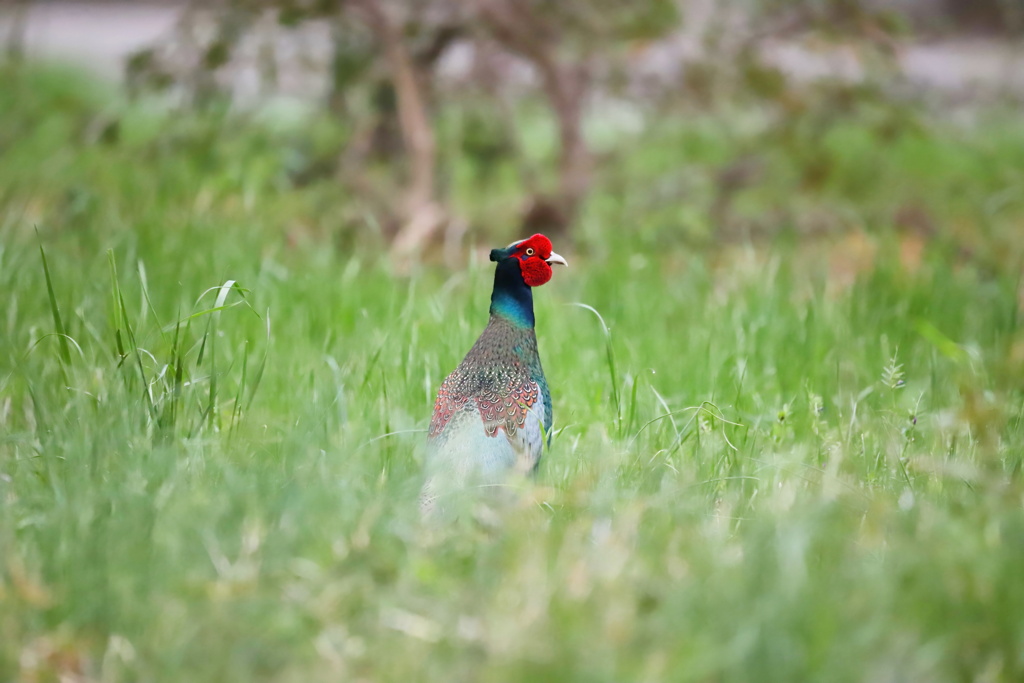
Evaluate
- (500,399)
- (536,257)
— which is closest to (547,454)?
(500,399)

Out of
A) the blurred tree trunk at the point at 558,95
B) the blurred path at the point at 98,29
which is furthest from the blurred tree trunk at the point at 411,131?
the blurred path at the point at 98,29

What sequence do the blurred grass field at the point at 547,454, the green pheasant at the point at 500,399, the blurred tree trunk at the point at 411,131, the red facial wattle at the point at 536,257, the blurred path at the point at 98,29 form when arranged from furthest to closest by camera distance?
the blurred path at the point at 98,29 < the blurred tree trunk at the point at 411,131 < the red facial wattle at the point at 536,257 < the green pheasant at the point at 500,399 < the blurred grass field at the point at 547,454

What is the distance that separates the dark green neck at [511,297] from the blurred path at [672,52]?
3.43 metres

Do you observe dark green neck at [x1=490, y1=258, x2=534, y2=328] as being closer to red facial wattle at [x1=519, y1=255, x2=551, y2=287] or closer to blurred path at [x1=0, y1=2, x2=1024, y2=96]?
red facial wattle at [x1=519, y1=255, x2=551, y2=287]

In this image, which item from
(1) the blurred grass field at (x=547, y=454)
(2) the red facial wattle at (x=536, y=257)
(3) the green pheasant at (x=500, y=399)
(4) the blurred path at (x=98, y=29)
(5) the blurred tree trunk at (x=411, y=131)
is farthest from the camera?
(4) the blurred path at (x=98, y=29)

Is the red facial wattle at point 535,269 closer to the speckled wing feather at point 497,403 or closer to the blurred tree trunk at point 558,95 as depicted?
the speckled wing feather at point 497,403

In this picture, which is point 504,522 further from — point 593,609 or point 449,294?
point 449,294

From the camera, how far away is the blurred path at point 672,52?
19.6ft

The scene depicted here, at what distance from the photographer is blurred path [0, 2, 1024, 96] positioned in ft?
19.6

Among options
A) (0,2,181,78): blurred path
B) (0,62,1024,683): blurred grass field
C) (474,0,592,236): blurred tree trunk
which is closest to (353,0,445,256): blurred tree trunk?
(0,62,1024,683): blurred grass field

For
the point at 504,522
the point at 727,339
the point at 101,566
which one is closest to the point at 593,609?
the point at 504,522

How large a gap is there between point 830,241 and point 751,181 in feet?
1.98

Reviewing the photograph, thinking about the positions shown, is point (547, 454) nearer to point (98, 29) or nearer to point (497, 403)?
point (497, 403)

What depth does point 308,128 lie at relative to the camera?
6238 millimetres
